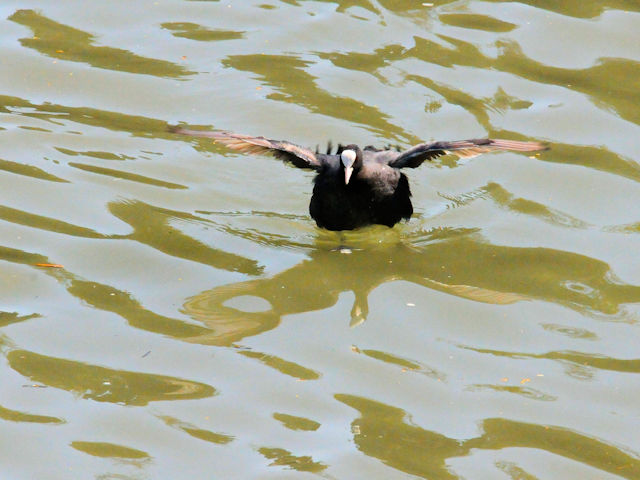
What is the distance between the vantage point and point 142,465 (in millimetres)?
6426

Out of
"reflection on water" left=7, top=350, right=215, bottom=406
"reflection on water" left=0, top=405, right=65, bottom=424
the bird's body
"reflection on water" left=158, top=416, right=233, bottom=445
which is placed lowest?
"reflection on water" left=0, top=405, right=65, bottom=424

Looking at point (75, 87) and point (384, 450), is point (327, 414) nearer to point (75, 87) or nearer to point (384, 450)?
point (384, 450)

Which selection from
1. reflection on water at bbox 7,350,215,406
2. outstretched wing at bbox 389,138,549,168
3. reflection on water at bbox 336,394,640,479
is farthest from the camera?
outstretched wing at bbox 389,138,549,168

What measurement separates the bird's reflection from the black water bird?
0.85ft

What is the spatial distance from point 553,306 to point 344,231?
2.09 m

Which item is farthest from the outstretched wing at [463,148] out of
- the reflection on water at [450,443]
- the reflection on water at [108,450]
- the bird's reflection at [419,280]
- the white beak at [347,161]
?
the reflection on water at [108,450]

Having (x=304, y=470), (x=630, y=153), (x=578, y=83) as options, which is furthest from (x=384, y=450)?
(x=578, y=83)

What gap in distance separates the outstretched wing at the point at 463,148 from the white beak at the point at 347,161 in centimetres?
54

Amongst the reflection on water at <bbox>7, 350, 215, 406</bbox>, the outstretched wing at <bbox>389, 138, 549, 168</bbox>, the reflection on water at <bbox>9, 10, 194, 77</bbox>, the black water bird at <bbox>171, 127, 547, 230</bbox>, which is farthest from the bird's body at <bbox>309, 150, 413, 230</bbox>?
the reflection on water at <bbox>9, 10, 194, 77</bbox>

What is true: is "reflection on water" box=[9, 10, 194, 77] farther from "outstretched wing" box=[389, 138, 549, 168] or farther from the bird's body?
"outstretched wing" box=[389, 138, 549, 168]

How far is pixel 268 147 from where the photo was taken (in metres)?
9.27

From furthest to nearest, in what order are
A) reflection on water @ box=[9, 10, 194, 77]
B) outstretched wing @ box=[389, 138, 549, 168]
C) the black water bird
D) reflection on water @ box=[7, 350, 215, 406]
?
1. reflection on water @ box=[9, 10, 194, 77]
2. the black water bird
3. outstretched wing @ box=[389, 138, 549, 168]
4. reflection on water @ box=[7, 350, 215, 406]

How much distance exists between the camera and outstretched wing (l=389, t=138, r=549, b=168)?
29.7 ft

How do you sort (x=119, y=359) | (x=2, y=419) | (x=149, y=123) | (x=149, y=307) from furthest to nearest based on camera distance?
1. (x=149, y=123)
2. (x=149, y=307)
3. (x=119, y=359)
4. (x=2, y=419)
